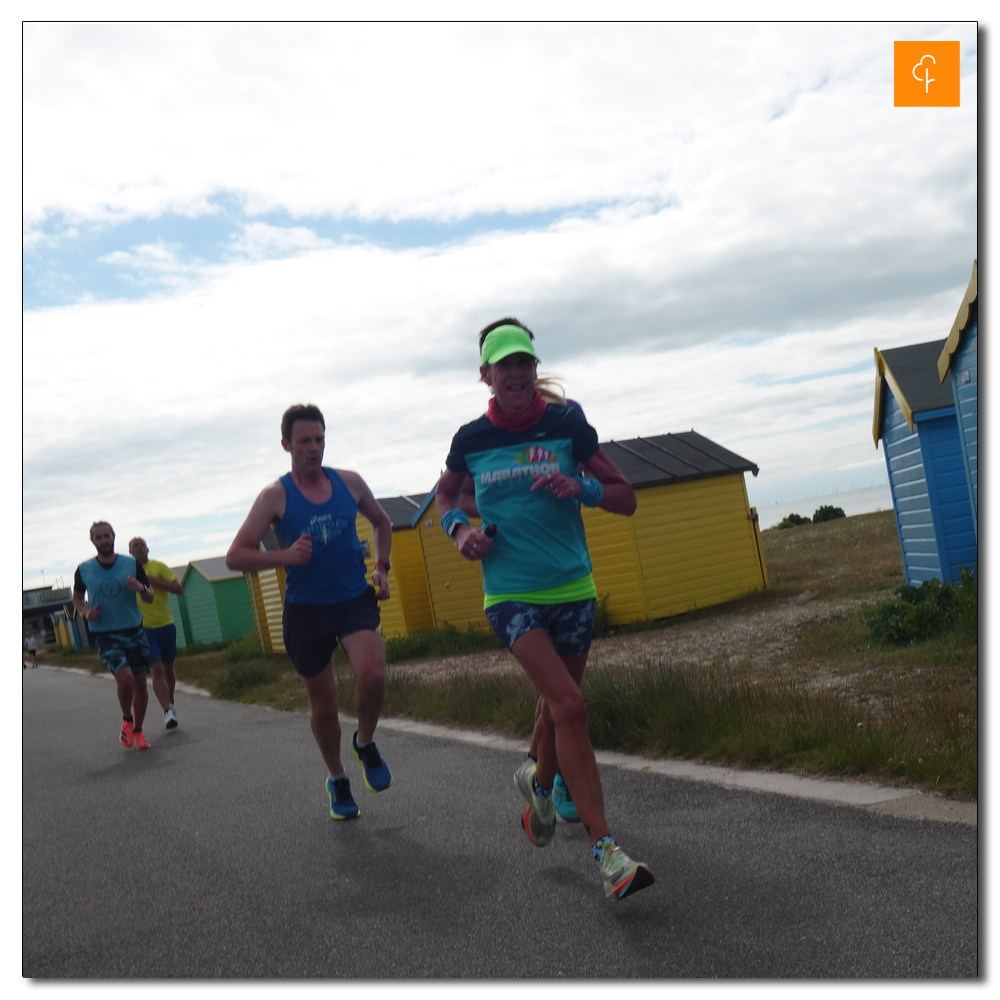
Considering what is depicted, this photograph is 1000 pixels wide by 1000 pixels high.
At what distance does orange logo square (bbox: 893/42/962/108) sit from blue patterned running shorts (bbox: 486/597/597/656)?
212cm

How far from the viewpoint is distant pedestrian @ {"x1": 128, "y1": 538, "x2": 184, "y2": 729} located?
1069 centimetres

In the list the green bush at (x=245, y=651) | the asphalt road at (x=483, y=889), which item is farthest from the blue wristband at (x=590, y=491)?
the green bush at (x=245, y=651)

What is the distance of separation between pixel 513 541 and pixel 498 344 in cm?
76

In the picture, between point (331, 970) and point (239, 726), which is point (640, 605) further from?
point (331, 970)

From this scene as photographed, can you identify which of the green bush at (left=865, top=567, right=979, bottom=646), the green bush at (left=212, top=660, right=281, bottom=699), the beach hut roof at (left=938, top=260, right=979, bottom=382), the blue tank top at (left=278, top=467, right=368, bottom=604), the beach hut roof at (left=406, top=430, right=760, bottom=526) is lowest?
the green bush at (left=212, top=660, right=281, bottom=699)

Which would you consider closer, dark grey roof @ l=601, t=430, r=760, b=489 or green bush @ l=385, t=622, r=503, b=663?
dark grey roof @ l=601, t=430, r=760, b=489

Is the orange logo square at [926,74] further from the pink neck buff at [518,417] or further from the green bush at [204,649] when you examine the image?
the green bush at [204,649]

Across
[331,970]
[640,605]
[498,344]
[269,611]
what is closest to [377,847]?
[331,970]

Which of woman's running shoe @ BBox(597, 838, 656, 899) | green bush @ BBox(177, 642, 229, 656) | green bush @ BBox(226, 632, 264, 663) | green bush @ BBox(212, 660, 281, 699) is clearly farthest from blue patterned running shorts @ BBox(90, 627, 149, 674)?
green bush @ BBox(177, 642, 229, 656)

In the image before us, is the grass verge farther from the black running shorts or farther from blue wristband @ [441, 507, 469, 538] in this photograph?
blue wristband @ [441, 507, 469, 538]

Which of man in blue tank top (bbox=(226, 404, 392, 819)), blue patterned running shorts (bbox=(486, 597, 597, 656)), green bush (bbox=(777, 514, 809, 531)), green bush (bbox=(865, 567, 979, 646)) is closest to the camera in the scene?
blue patterned running shorts (bbox=(486, 597, 597, 656))

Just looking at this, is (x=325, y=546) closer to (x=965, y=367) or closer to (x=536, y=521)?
(x=536, y=521)

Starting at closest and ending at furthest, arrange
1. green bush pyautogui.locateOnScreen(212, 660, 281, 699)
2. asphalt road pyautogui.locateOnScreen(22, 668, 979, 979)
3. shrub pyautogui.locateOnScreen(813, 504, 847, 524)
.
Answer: asphalt road pyautogui.locateOnScreen(22, 668, 979, 979) < green bush pyautogui.locateOnScreen(212, 660, 281, 699) < shrub pyautogui.locateOnScreen(813, 504, 847, 524)
